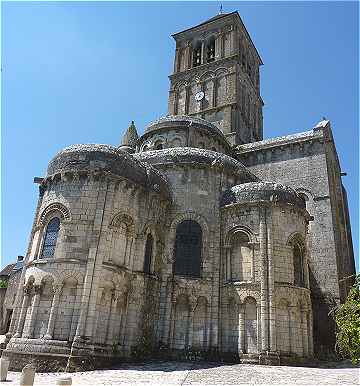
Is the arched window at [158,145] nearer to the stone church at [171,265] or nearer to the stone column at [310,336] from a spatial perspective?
the stone church at [171,265]

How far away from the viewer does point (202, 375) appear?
41.4 ft

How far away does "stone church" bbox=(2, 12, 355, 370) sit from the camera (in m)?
14.0

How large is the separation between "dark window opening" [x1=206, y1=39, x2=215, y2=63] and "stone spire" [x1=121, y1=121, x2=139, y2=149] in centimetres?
1090

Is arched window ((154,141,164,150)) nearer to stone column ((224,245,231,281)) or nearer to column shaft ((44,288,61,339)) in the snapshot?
stone column ((224,245,231,281))

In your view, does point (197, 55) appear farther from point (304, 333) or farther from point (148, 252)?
point (304, 333)

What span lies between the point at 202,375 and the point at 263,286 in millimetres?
5203

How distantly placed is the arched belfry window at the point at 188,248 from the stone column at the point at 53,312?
576cm

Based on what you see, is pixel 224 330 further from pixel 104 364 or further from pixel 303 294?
pixel 104 364

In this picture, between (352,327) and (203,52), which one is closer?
(352,327)

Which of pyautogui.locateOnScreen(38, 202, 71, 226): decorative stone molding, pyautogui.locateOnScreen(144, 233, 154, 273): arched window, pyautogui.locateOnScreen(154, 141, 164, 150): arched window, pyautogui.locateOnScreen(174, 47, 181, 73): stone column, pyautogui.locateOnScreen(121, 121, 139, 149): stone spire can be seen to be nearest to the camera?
pyautogui.locateOnScreen(38, 202, 71, 226): decorative stone molding

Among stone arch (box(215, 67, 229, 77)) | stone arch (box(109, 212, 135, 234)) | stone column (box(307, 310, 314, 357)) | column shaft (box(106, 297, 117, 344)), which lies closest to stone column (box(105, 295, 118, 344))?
column shaft (box(106, 297, 117, 344))

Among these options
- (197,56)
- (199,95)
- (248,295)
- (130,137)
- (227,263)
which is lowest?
(248,295)

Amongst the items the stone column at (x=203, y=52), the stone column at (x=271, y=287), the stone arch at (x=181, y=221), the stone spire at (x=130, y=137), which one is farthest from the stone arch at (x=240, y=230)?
the stone column at (x=203, y=52)

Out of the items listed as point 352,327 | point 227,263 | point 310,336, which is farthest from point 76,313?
point 310,336
